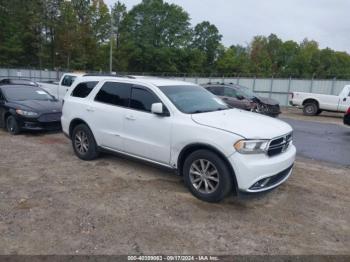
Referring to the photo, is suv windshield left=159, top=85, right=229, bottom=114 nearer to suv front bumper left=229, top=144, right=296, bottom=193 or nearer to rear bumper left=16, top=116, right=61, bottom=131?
suv front bumper left=229, top=144, right=296, bottom=193

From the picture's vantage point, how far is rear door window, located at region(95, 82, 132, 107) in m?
5.77

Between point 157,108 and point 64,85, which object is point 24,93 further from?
point 157,108

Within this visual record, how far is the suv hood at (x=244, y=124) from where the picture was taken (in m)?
4.39

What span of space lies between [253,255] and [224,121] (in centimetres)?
199

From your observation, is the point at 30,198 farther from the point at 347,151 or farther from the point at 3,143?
the point at 347,151

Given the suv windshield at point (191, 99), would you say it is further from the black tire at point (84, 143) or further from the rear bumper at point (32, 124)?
the rear bumper at point (32, 124)

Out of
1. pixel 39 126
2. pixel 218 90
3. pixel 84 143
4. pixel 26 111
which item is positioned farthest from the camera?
pixel 218 90

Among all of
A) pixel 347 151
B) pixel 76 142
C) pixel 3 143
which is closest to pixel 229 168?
pixel 76 142

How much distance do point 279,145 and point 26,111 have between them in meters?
7.13

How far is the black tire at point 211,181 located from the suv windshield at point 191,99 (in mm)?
800

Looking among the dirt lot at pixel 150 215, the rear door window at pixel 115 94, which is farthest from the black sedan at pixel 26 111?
the rear door window at pixel 115 94

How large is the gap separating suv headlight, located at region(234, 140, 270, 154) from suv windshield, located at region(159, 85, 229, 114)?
111cm

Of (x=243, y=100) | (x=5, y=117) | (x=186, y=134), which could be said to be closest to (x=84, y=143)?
(x=186, y=134)

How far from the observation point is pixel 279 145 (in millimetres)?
4664
